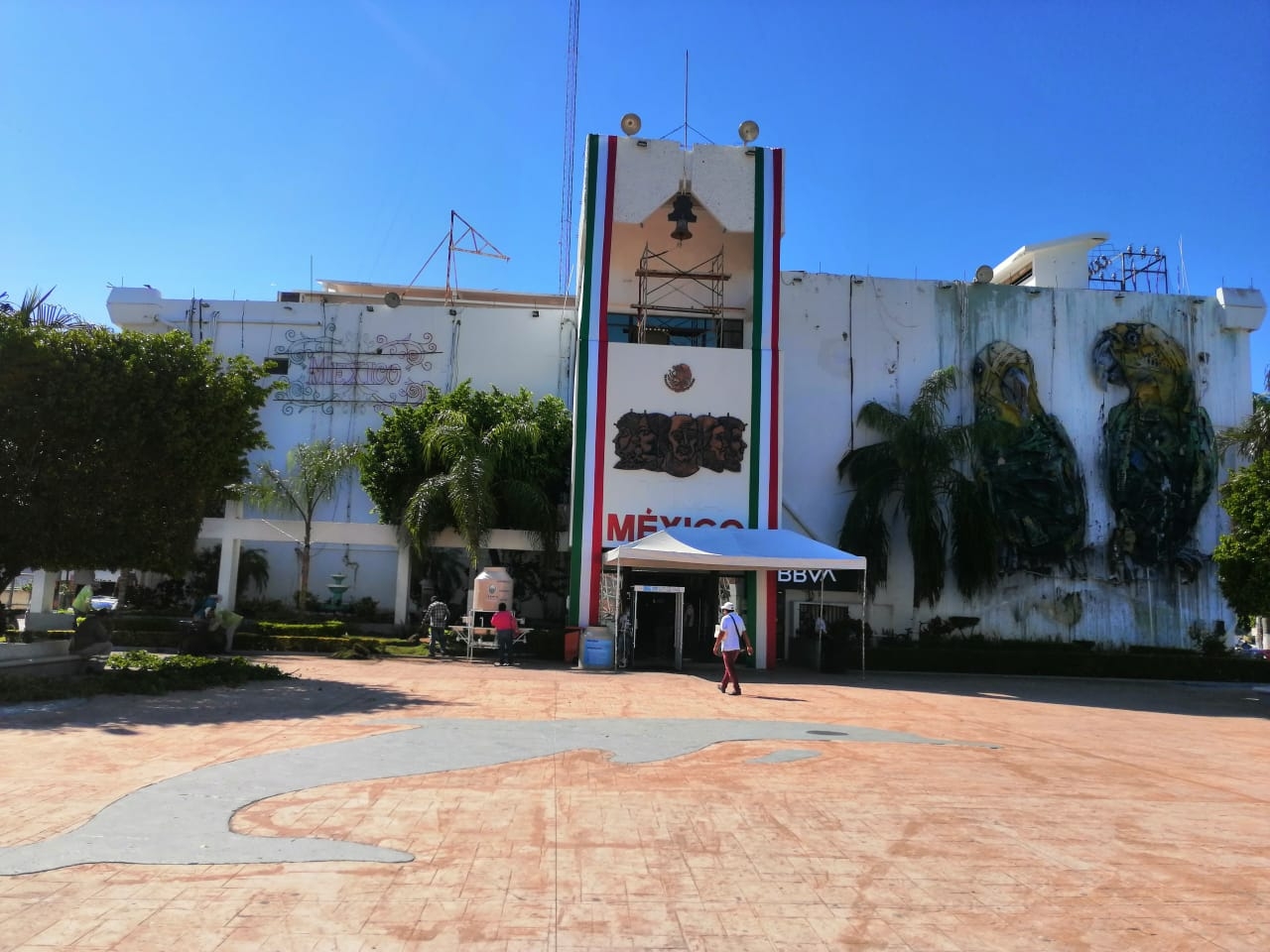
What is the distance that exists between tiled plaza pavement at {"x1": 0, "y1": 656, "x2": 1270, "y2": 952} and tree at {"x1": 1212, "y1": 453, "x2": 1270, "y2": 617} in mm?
7300

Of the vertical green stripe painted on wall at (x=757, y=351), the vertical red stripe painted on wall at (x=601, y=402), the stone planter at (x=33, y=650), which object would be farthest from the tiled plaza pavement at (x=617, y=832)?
the vertical green stripe painted on wall at (x=757, y=351)

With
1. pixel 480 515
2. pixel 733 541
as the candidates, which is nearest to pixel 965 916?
pixel 733 541

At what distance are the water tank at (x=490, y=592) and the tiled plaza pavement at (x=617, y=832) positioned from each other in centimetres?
1097

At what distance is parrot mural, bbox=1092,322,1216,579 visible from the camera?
31.8 m

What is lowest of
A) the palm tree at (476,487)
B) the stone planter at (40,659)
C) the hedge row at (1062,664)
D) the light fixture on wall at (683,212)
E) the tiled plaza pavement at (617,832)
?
the hedge row at (1062,664)

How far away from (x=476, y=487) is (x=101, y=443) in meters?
11.2

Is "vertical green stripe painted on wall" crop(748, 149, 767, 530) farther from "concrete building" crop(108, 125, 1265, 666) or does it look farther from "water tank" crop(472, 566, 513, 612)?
"water tank" crop(472, 566, 513, 612)

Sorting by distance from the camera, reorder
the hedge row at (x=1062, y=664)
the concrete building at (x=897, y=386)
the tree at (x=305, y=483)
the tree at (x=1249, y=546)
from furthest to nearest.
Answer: the concrete building at (x=897, y=386)
the tree at (x=305, y=483)
the hedge row at (x=1062, y=664)
the tree at (x=1249, y=546)

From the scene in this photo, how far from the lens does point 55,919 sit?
4.59m

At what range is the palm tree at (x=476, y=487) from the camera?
2495cm

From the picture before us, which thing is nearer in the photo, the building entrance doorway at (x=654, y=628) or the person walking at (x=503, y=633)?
the person walking at (x=503, y=633)

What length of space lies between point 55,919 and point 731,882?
3.57 meters

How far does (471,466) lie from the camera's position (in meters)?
25.2

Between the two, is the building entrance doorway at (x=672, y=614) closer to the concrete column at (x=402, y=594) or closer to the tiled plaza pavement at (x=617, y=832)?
the concrete column at (x=402, y=594)
